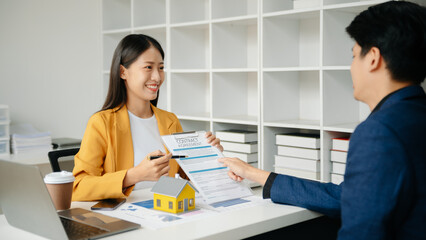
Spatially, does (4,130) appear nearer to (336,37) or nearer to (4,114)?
(4,114)

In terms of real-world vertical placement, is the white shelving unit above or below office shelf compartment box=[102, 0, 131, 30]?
below

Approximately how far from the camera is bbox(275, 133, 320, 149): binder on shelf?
116 inches

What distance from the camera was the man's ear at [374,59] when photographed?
122cm

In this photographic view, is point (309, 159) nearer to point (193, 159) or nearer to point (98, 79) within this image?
point (193, 159)

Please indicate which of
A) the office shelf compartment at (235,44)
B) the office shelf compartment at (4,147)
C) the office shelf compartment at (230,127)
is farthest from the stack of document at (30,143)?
the office shelf compartment at (235,44)

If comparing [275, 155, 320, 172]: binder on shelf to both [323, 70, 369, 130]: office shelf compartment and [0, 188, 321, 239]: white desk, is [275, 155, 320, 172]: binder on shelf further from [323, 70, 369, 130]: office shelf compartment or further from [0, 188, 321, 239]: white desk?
[0, 188, 321, 239]: white desk

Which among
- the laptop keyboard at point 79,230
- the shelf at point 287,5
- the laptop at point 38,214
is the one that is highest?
the shelf at point 287,5

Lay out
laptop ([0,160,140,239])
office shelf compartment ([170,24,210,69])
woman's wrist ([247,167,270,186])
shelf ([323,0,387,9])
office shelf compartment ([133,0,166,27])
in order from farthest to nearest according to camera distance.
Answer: office shelf compartment ([133,0,166,27]) → office shelf compartment ([170,24,210,69]) → shelf ([323,0,387,9]) → woman's wrist ([247,167,270,186]) → laptop ([0,160,140,239])

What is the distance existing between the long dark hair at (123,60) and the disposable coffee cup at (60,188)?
0.63 m

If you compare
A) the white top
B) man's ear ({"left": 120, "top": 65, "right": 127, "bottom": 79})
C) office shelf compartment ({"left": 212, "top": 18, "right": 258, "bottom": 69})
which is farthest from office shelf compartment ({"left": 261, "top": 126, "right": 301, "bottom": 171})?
man's ear ({"left": 120, "top": 65, "right": 127, "bottom": 79})

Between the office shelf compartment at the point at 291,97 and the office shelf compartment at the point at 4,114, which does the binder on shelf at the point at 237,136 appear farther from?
the office shelf compartment at the point at 4,114

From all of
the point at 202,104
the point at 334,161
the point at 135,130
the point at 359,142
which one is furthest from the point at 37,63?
the point at 359,142

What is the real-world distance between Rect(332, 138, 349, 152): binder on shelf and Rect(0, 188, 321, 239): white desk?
125cm

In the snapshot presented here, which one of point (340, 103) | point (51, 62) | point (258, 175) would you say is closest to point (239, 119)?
point (340, 103)
